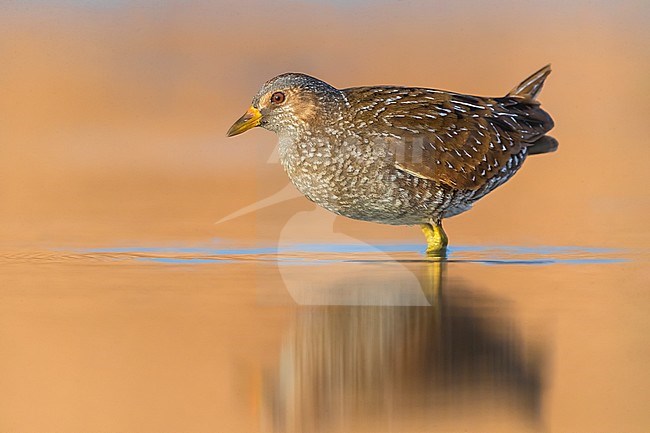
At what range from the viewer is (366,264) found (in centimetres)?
1031

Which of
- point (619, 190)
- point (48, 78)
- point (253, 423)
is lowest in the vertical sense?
point (253, 423)

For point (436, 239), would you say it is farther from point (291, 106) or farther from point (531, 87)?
point (531, 87)

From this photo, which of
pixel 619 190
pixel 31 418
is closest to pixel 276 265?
pixel 31 418

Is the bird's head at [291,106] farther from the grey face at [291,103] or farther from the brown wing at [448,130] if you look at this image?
the brown wing at [448,130]

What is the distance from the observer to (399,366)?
738cm

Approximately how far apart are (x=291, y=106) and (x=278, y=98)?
11cm

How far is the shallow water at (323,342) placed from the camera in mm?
6754

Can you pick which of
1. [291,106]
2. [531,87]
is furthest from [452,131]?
[531,87]

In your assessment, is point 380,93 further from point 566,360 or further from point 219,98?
point 219,98

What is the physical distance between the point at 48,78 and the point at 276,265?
30.6ft

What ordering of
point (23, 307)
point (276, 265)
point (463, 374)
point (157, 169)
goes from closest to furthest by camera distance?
1. point (463, 374)
2. point (23, 307)
3. point (276, 265)
4. point (157, 169)

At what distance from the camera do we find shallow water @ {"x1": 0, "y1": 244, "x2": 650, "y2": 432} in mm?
6754

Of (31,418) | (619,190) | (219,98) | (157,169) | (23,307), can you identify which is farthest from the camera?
(219,98)

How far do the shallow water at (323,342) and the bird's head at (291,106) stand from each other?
37.4 inches
